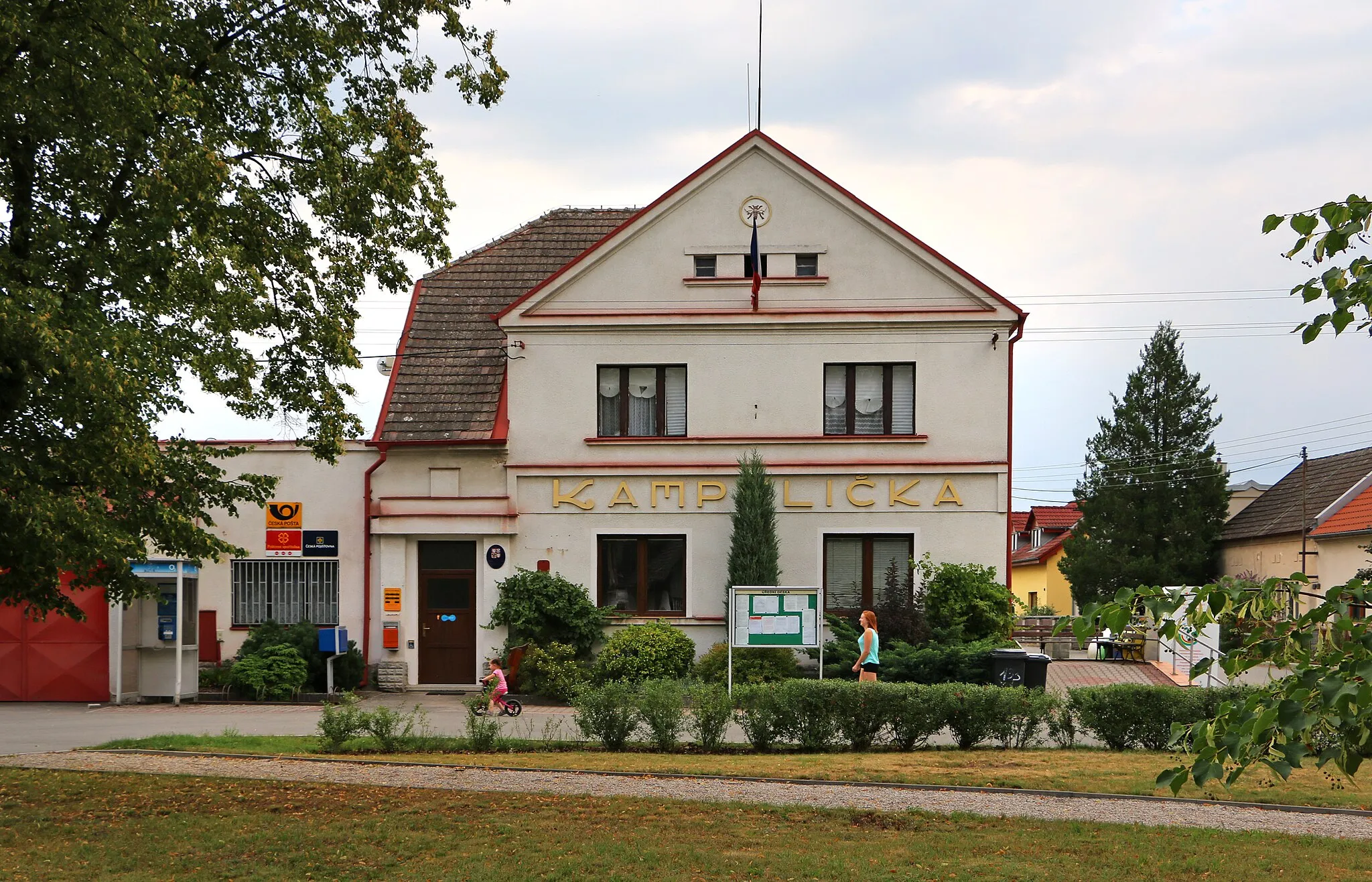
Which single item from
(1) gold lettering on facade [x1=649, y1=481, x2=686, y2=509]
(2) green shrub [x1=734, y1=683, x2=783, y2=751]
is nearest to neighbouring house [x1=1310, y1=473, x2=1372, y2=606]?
(1) gold lettering on facade [x1=649, y1=481, x2=686, y2=509]

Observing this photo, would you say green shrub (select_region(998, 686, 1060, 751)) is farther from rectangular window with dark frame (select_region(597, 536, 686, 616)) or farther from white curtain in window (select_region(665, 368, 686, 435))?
white curtain in window (select_region(665, 368, 686, 435))

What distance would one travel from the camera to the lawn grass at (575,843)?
30.2 ft

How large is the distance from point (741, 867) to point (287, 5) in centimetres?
1056

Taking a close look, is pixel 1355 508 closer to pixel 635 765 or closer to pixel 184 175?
pixel 635 765

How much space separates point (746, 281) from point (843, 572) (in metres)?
6.08

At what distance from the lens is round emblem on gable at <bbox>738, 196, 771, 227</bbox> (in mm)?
25984

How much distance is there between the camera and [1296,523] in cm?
4959

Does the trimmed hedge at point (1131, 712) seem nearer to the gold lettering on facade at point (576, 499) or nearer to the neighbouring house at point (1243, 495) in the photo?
the gold lettering on facade at point (576, 499)

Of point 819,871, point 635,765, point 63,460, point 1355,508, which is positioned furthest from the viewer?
point 1355,508

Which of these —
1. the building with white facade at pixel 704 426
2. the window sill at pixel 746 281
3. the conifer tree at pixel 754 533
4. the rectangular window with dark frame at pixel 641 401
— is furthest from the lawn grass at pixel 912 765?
the window sill at pixel 746 281

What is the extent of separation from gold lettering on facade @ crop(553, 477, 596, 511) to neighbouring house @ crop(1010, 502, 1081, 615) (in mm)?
53491

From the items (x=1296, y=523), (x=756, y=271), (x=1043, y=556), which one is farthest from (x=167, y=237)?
(x=1043, y=556)

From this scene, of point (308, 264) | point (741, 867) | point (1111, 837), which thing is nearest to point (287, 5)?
point (308, 264)

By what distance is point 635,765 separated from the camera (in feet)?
46.5
